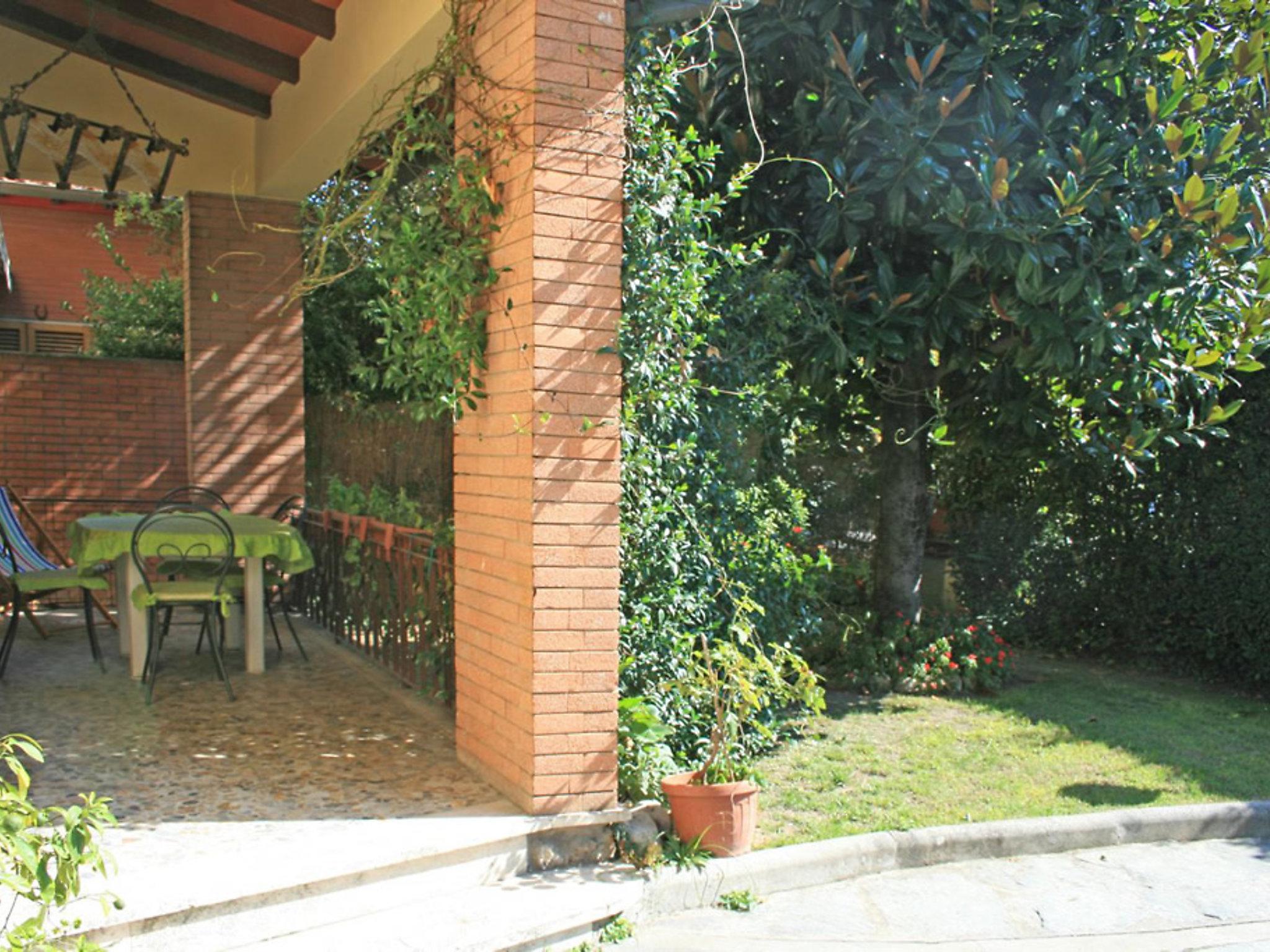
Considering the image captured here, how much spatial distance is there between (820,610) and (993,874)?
3.16 meters

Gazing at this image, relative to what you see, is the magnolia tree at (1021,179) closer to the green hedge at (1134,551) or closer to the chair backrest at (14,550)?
the green hedge at (1134,551)

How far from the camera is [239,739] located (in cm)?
493

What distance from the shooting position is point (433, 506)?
602cm

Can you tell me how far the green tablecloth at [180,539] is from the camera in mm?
5781

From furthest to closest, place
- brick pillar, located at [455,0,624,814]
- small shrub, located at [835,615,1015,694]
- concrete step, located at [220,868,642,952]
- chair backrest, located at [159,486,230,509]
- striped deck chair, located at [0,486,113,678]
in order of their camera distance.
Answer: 1. chair backrest, located at [159,486,230,509]
2. small shrub, located at [835,615,1015,694]
3. striped deck chair, located at [0,486,113,678]
4. brick pillar, located at [455,0,624,814]
5. concrete step, located at [220,868,642,952]

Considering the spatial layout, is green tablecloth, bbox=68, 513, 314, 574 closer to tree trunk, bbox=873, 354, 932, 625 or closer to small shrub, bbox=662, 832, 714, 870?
small shrub, bbox=662, 832, 714, 870

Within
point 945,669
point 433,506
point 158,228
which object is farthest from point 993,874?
point 158,228

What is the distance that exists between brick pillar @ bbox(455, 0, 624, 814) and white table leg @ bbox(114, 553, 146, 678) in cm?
292

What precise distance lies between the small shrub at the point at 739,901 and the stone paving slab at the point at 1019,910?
0.11 ft

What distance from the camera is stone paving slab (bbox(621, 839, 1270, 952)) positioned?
3.73 m

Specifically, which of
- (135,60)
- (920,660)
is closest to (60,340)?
(135,60)

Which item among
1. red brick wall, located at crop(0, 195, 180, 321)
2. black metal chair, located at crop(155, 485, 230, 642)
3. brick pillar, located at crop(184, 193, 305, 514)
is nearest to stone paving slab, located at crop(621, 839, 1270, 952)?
black metal chair, located at crop(155, 485, 230, 642)

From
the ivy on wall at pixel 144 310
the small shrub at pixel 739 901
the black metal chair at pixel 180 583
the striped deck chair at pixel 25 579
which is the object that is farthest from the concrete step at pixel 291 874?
the ivy on wall at pixel 144 310

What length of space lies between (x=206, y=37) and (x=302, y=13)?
3.35 ft
